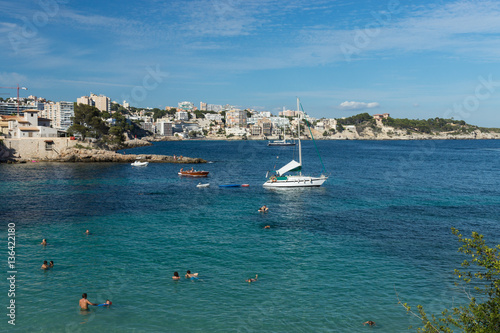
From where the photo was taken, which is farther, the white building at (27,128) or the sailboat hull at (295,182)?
the white building at (27,128)

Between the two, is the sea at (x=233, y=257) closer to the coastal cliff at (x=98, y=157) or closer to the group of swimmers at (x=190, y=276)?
the group of swimmers at (x=190, y=276)

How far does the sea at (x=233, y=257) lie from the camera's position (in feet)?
66.7

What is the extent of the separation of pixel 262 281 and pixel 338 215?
2134 cm

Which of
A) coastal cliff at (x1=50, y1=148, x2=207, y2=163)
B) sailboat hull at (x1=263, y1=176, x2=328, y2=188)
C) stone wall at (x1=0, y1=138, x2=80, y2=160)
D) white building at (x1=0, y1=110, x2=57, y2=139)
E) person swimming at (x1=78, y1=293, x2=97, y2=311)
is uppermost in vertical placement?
white building at (x1=0, y1=110, x2=57, y2=139)

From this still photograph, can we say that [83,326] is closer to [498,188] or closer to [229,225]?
[229,225]

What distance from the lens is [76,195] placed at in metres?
54.9

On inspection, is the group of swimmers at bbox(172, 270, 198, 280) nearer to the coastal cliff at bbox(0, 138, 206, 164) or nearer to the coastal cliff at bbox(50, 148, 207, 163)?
the coastal cliff at bbox(0, 138, 206, 164)

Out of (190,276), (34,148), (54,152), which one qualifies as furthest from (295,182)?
(34,148)

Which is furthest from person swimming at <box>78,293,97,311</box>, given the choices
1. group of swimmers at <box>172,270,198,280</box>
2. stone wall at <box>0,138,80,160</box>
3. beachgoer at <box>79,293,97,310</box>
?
stone wall at <box>0,138,80,160</box>

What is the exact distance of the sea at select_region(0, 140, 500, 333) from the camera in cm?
2034

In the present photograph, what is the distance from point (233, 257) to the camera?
2892cm

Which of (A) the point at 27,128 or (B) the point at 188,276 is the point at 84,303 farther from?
(A) the point at 27,128

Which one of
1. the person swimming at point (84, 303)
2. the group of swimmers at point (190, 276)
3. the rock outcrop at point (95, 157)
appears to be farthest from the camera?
the rock outcrop at point (95, 157)

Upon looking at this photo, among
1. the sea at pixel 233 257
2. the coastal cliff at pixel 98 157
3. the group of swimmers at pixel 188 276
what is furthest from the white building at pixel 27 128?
the group of swimmers at pixel 188 276
